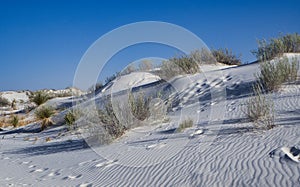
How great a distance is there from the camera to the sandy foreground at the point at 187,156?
417cm

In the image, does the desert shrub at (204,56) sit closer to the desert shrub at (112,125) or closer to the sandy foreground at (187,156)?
the sandy foreground at (187,156)

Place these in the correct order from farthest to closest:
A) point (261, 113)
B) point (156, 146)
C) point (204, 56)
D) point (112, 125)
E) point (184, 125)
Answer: point (204, 56) < point (112, 125) < point (184, 125) < point (156, 146) < point (261, 113)

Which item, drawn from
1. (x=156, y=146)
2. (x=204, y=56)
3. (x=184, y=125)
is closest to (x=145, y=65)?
(x=204, y=56)

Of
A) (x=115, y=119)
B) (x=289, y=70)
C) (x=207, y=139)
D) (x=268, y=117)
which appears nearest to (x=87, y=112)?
(x=115, y=119)

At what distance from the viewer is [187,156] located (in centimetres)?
523

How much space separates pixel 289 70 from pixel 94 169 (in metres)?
6.75

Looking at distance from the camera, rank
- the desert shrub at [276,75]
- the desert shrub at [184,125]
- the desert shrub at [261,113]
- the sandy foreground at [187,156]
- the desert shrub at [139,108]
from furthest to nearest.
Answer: the desert shrub at [276,75]
the desert shrub at [139,108]
the desert shrub at [184,125]
the desert shrub at [261,113]
the sandy foreground at [187,156]

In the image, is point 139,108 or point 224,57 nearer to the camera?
point 139,108

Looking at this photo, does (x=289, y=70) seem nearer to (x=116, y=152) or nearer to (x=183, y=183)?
(x=116, y=152)

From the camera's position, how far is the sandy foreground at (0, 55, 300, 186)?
417 centimetres

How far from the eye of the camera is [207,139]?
19.4 feet

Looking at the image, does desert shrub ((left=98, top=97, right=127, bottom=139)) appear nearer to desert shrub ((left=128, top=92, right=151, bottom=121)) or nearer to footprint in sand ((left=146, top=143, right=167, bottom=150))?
desert shrub ((left=128, top=92, right=151, bottom=121))

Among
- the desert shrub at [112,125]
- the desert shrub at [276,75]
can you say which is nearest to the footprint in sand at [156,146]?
the desert shrub at [112,125]

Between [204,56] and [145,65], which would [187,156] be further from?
[145,65]
